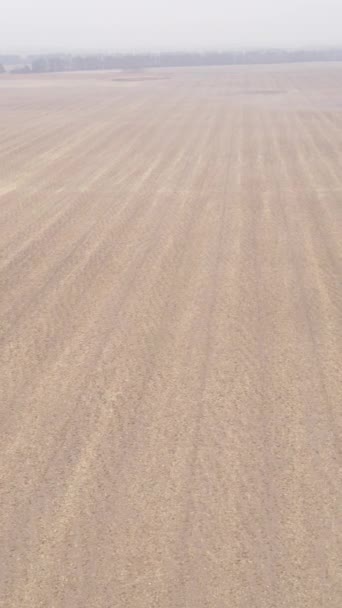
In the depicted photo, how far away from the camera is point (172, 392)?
7.04 meters

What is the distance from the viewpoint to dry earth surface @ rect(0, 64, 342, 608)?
486 centimetres

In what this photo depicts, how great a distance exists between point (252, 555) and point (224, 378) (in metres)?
2.59

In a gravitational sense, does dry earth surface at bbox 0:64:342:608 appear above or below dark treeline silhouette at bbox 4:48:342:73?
below

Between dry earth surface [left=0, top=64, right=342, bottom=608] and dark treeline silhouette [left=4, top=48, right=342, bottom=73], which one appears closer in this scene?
dry earth surface [left=0, top=64, right=342, bottom=608]

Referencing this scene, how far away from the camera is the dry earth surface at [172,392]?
4863 mm

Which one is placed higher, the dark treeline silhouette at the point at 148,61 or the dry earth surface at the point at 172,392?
the dark treeline silhouette at the point at 148,61

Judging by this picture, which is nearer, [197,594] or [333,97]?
[197,594]

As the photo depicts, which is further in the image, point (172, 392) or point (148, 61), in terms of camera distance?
point (148, 61)

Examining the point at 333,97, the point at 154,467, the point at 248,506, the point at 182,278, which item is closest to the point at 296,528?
the point at 248,506

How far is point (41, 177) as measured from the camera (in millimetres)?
17188

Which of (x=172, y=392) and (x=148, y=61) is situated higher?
(x=148, y=61)

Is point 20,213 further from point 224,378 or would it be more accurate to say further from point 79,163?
point 224,378

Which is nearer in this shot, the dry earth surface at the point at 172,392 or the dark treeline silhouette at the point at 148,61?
the dry earth surface at the point at 172,392

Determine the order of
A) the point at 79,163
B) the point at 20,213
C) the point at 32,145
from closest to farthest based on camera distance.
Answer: the point at 20,213 → the point at 79,163 → the point at 32,145
